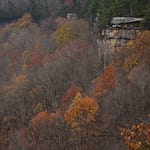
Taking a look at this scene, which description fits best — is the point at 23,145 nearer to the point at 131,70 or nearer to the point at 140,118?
the point at 140,118

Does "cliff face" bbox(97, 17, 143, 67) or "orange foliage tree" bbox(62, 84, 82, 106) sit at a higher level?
"cliff face" bbox(97, 17, 143, 67)

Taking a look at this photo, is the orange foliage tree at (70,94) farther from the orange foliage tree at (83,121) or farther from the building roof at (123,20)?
the building roof at (123,20)

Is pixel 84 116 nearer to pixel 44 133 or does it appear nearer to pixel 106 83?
pixel 44 133

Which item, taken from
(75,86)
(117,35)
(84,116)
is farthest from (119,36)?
(84,116)

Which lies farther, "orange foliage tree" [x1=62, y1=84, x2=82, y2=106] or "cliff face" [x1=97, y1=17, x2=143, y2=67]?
"cliff face" [x1=97, y1=17, x2=143, y2=67]

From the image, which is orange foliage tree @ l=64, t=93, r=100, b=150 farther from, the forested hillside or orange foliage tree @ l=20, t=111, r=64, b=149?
orange foliage tree @ l=20, t=111, r=64, b=149

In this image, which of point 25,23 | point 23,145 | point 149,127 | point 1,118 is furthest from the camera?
point 25,23

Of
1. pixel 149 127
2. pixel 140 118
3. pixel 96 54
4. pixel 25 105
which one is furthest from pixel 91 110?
pixel 149 127

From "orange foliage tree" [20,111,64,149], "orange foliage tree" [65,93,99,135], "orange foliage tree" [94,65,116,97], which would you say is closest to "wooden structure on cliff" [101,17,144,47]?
"orange foliage tree" [94,65,116,97]

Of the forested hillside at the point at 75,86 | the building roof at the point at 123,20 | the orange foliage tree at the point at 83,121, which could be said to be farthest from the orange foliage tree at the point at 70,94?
the building roof at the point at 123,20
